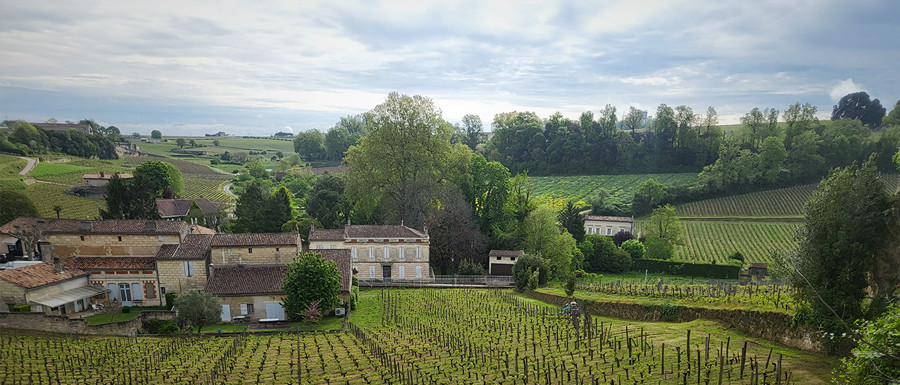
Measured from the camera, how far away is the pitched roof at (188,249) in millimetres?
30656

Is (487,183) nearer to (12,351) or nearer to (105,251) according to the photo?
(105,251)

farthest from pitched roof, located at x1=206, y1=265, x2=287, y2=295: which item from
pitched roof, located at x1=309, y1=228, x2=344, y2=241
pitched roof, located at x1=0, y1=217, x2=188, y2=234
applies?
pitched roof, located at x1=309, y1=228, x2=344, y2=241

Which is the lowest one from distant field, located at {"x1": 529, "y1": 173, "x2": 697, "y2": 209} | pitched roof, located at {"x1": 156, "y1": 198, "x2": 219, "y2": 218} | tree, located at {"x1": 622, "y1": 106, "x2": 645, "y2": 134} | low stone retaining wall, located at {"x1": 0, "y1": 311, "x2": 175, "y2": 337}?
low stone retaining wall, located at {"x1": 0, "y1": 311, "x2": 175, "y2": 337}

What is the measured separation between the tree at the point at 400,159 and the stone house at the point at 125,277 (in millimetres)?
20210

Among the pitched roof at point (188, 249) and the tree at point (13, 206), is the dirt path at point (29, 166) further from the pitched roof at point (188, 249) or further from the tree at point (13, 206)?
the pitched roof at point (188, 249)

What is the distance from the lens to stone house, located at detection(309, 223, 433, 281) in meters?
39.9

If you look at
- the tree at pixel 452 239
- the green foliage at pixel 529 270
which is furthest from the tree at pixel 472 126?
the green foliage at pixel 529 270

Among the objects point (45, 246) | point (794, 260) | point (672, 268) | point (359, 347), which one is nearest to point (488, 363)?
point (359, 347)

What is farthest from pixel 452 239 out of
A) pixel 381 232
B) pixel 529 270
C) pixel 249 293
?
pixel 249 293

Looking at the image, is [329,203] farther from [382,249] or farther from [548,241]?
[548,241]

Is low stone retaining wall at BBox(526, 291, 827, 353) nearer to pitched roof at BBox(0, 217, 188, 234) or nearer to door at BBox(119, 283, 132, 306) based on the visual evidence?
pitched roof at BBox(0, 217, 188, 234)

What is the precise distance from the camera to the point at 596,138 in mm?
90438

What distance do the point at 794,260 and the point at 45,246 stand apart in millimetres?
43065

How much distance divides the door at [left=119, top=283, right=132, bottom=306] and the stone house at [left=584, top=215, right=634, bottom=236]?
1943 inches
